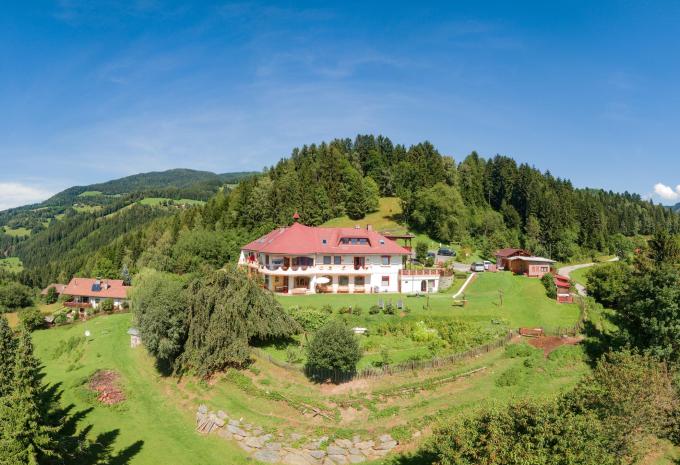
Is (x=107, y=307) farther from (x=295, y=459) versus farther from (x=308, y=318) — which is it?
(x=295, y=459)

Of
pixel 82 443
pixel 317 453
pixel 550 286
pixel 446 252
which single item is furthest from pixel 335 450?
pixel 446 252

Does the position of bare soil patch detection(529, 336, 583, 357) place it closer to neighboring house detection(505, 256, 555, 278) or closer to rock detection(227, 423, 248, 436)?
rock detection(227, 423, 248, 436)

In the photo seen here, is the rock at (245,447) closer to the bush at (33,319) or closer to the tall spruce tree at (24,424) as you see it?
the tall spruce tree at (24,424)

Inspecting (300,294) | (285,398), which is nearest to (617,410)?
(285,398)

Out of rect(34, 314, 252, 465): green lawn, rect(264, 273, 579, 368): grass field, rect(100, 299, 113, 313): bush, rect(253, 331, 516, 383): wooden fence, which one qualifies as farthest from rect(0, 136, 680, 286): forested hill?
rect(253, 331, 516, 383): wooden fence

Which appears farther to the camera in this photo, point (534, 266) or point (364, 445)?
point (534, 266)
